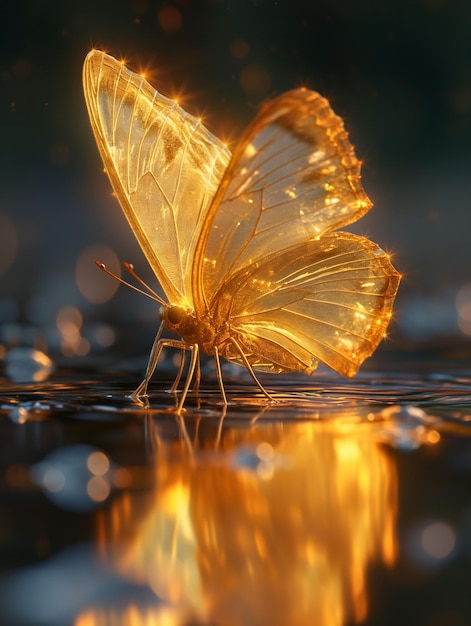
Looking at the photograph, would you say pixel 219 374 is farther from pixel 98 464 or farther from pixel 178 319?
pixel 98 464

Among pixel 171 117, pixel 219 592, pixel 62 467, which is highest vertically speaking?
pixel 171 117

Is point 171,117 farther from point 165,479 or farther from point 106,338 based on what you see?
point 106,338

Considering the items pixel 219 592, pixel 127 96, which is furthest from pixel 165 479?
pixel 127 96

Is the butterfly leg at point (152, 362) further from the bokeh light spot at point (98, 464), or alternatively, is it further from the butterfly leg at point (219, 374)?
the bokeh light spot at point (98, 464)

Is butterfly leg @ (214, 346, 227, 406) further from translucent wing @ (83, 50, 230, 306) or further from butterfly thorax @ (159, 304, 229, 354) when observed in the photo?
translucent wing @ (83, 50, 230, 306)

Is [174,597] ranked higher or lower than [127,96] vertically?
lower

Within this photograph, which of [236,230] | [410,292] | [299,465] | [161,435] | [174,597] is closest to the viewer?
[174,597]

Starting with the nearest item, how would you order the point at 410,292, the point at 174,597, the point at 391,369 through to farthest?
the point at 174,597 → the point at 391,369 → the point at 410,292

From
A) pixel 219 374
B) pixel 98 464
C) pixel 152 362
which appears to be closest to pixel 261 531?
pixel 98 464

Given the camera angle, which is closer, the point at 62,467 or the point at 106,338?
the point at 62,467
